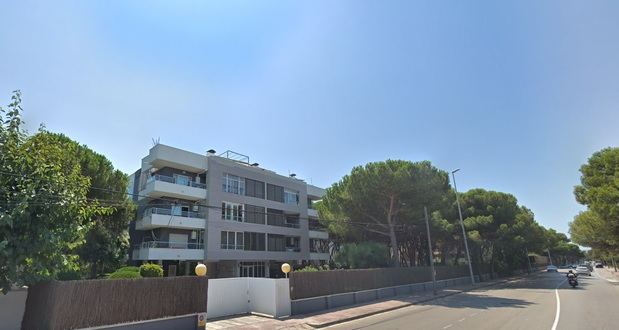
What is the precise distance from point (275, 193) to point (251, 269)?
876 cm

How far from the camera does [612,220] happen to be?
2675cm

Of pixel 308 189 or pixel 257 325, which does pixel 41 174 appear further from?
pixel 308 189

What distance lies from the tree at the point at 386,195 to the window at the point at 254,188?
29.9 feet

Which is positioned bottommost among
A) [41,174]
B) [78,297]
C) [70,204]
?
[78,297]

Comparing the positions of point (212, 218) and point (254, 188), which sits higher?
point (254, 188)

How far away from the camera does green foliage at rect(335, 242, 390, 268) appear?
3144 cm

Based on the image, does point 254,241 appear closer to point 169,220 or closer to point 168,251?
point 169,220

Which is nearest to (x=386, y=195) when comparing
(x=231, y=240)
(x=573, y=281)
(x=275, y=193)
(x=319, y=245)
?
(x=275, y=193)

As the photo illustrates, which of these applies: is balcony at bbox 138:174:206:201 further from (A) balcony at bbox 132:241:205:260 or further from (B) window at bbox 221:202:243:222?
(A) balcony at bbox 132:241:205:260

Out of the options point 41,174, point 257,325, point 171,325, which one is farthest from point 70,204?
point 257,325

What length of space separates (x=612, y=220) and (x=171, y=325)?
30.3m

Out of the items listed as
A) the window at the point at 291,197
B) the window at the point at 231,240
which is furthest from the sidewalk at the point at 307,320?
the window at the point at 291,197

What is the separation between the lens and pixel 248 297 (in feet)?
59.1

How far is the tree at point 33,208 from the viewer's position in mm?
9273
